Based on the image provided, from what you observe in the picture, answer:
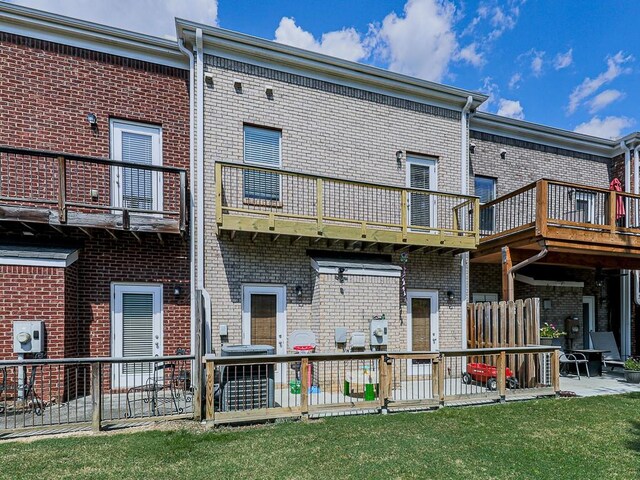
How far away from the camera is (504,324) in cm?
805

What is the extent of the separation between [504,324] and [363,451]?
495 cm

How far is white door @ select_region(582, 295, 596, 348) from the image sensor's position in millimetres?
11797

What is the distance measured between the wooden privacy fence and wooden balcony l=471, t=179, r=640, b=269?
1323 millimetres

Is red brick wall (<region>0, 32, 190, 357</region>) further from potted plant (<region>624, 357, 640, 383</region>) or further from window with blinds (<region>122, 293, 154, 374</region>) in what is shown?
potted plant (<region>624, 357, 640, 383</region>)

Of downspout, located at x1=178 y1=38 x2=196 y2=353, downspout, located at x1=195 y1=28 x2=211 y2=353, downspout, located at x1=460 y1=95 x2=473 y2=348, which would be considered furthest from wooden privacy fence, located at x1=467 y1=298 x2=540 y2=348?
downspout, located at x1=178 y1=38 x2=196 y2=353

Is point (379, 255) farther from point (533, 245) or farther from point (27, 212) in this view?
point (27, 212)

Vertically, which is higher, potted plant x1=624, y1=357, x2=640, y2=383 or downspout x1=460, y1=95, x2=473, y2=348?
downspout x1=460, y1=95, x2=473, y2=348

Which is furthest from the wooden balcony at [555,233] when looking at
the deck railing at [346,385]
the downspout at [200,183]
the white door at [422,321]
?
the downspout at [200,183]

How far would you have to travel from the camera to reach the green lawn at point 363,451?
3.93 metres

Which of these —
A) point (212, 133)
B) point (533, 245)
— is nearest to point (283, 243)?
point (212, 133)

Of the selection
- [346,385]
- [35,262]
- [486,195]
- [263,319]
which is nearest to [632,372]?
[486,195]

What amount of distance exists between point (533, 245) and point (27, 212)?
9587 mm

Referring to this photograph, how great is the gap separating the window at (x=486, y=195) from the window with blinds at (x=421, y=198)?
1.80 metres

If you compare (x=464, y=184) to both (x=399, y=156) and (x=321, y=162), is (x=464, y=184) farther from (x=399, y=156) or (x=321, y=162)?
(x=321, y=162)
